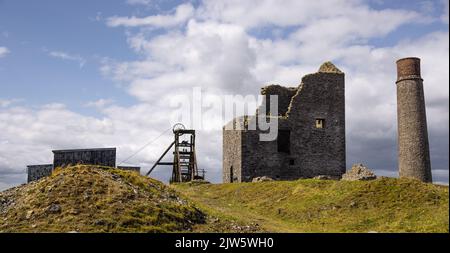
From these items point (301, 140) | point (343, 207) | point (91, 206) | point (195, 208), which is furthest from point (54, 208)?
point (301, 140)

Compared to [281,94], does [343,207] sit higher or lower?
lower

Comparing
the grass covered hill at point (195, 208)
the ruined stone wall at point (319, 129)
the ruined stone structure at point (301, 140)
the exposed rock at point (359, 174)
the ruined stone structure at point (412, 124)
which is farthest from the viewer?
the ruined stone wall at point (319, 129)

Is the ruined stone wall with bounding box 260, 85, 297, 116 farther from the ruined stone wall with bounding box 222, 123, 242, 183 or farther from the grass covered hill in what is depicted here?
the grass covered hill

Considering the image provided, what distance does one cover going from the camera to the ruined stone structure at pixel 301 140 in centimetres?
3351

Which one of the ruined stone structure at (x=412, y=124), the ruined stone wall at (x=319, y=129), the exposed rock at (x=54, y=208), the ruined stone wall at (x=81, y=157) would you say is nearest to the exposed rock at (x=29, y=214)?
the exposed rock at (x=54, y=208)

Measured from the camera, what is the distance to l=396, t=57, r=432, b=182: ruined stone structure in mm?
33625

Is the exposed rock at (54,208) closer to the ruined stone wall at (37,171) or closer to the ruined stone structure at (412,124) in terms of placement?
the ruined stone wall at (37,171)

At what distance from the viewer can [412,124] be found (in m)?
33.9

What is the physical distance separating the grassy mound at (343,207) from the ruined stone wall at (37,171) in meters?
10.7

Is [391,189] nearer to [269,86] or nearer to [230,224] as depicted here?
[230,224]

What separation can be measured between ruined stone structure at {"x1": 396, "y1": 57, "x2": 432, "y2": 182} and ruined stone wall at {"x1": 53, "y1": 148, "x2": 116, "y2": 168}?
20807 mm

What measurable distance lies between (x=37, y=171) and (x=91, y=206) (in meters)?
16.5

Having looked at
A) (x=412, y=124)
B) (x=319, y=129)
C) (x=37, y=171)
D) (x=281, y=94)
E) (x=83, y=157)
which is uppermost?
(x=281, y=94)

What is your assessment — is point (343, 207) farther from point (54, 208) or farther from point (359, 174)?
point (54, 208)
